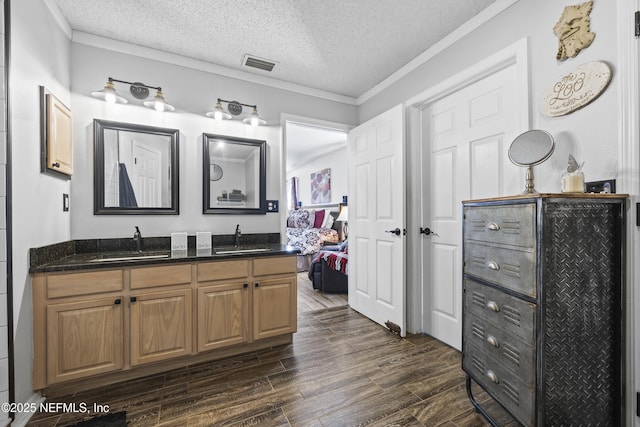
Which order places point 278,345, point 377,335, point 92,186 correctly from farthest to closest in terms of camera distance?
point 377,335, point 278,345, point 92,186

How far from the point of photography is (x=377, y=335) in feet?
8.35

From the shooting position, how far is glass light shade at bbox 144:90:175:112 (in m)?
2.21

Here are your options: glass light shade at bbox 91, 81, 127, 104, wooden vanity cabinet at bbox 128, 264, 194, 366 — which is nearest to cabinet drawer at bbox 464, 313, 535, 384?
wooden vanity cabinet at bbox 128, 264, 194, 366

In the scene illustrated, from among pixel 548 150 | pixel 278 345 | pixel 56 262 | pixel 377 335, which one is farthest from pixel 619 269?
pixel 56 262

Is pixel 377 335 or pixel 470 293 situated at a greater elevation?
pixel 470 293

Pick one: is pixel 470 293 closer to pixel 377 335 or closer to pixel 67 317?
pixel 377 335

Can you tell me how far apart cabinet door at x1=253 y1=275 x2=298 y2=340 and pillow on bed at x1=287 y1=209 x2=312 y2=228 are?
3.98m

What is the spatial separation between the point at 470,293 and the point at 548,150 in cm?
84

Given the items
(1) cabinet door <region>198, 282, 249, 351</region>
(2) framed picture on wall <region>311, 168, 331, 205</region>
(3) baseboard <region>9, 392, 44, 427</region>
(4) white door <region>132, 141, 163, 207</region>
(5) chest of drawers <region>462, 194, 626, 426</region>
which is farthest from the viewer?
(2) framed picture on wall <region>311, 168, 331, 205</region>

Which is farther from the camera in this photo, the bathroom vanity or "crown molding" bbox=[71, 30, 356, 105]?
"crown molding" bbox=[71, 30, 356, 105]

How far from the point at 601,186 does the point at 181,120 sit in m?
2.91

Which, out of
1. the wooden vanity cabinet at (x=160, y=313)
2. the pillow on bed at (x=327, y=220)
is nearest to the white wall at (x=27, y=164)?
the wooden vanity cabinet at (x=160, y=313)

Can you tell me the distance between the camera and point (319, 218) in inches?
240

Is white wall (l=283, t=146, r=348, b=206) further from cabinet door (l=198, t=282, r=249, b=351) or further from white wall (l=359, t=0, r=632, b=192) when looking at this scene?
cabinet door (l=198, t=282, r=249, b=351)
